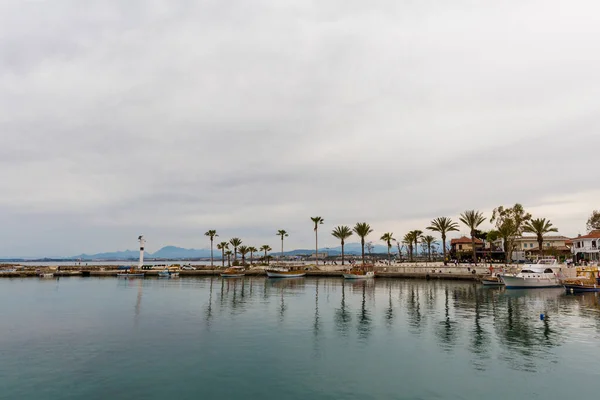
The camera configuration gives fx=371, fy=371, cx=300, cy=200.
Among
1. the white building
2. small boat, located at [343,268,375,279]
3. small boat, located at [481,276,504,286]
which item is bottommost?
→ small boat, located at [343,268,375,279]

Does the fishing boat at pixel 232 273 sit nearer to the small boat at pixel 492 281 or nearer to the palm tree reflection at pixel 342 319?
the palm tree reflection at pixel 342 319

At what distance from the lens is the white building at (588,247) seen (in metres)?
95.3

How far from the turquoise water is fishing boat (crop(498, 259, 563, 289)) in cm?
1801

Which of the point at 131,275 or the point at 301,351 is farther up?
the point at 301,351

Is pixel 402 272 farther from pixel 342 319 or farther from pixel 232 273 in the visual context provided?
pixel 342 319

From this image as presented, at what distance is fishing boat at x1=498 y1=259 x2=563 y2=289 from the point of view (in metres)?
68.4

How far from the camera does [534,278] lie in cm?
6831

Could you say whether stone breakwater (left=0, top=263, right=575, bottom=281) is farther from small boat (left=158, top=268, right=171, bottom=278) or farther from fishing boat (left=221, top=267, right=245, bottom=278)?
fishing boat (left=221, top=267, right=245, bottom=278)

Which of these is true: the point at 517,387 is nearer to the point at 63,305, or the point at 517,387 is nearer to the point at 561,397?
the point at 561,397

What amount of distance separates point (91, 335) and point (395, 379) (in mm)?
26745

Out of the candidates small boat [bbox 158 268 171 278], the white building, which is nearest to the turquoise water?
the white building

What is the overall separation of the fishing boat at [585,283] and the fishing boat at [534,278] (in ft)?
7.58

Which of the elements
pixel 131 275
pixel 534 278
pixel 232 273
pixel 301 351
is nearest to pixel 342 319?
pixel 301 351

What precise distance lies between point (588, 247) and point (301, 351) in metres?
103
